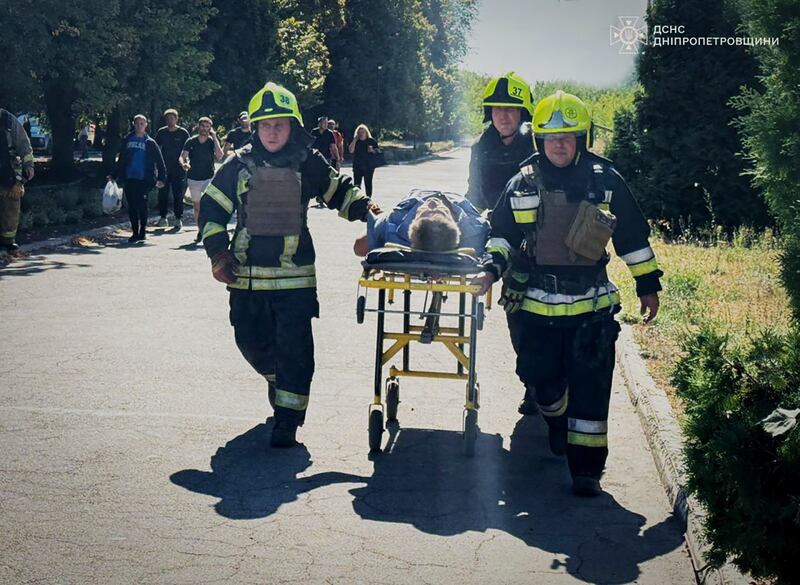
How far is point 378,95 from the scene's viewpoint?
206 ft

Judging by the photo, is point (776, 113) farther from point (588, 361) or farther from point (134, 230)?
point (134, 230)

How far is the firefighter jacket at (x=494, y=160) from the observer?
8.96 m

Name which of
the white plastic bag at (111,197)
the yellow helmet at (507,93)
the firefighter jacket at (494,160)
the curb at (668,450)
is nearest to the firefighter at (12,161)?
the white plastic bag at (111,197)

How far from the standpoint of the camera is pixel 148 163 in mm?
18688

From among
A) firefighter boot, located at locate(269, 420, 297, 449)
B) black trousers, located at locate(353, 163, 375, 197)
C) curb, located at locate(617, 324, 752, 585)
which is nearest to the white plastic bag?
black trousers, located at locate(353, 163, 375, 197)

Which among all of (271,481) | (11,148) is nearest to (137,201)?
(11,148)

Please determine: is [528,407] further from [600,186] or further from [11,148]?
[11,148]

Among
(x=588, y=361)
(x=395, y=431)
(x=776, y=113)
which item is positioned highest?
(x=776, y=113)

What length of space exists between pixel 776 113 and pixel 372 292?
18.1 feet

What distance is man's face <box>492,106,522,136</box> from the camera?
888cm

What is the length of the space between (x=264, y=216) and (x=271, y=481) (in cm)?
172

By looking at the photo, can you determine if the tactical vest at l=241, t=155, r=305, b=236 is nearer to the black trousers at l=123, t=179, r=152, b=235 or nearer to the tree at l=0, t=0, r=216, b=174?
the black trousers at l=123, t=179, r=152, b=235

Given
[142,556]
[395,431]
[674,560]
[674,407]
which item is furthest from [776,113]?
[142,556]

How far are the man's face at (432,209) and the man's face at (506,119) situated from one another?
4.45ft
